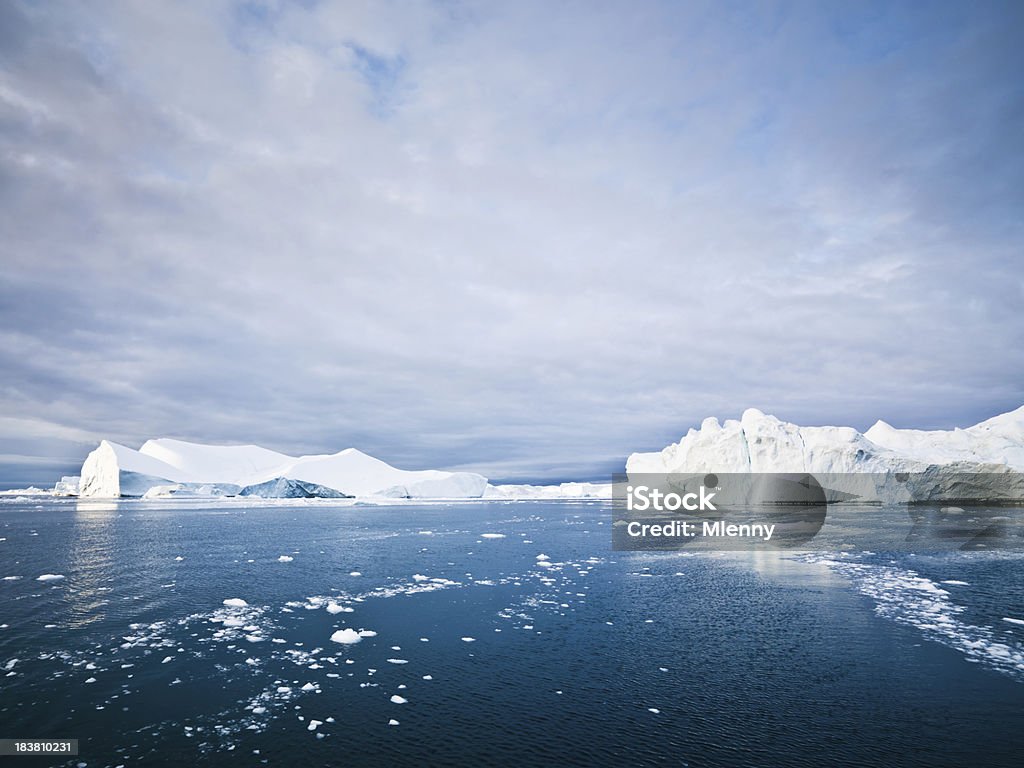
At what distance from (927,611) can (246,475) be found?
132615mm

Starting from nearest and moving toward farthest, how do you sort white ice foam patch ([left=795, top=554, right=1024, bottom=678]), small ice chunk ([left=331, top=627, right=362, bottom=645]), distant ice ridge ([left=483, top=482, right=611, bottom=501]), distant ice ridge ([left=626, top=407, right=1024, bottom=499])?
white ice foam patch ([left=795, top=554, right=1024, bottom=678]), small ice chunk ([left=331, top=627, right=362, bottom=645]), distant ice ridge ([left=626, top=407, right=1024, bottom=499]), distant ice ridge ([left=483, top=482, right=611, bottom=501])

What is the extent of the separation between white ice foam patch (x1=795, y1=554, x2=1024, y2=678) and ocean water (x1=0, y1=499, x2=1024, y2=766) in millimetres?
108

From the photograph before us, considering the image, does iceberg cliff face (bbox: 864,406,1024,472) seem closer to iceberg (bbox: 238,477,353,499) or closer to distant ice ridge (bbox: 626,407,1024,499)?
distant ice ridge (bbox: 626,407,1024,499)

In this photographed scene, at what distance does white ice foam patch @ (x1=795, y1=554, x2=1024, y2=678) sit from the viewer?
44.0ft

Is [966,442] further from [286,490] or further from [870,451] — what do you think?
[286,490]

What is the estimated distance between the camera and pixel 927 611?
17.6m

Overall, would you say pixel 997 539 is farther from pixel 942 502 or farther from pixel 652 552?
pixel 942 502

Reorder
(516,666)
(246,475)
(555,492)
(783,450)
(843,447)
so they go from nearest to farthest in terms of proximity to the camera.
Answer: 1. (516,666)
2. (843,447)
3. (783,450)
4. (246,475)
5. (555,492)

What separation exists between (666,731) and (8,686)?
13.7 meters

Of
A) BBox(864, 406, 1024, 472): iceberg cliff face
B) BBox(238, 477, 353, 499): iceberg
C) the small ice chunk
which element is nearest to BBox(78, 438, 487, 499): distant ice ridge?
BBox(238, 477, 353, 499): iceberg

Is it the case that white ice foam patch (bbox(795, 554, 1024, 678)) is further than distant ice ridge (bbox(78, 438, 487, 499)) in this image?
No

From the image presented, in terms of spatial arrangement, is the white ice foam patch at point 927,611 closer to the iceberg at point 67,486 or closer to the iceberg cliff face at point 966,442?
the iceberg cliff face at point 966,442

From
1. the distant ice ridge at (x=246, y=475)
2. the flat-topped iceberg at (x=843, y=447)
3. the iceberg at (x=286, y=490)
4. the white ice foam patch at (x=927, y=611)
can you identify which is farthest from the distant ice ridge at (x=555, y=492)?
the white ice foam patch at (x=927, y=611)

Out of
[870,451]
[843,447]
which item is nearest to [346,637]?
[843,447]
